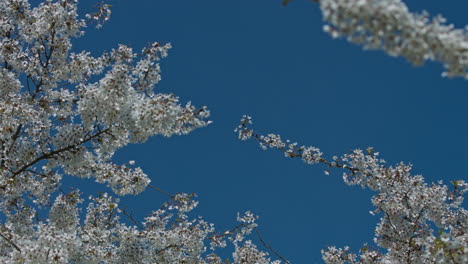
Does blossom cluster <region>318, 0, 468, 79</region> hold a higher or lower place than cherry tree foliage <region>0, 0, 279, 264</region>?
lower

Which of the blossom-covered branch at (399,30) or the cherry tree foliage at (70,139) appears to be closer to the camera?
the blossom-covered branch at (399,30)

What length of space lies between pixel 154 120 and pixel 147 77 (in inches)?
91.4

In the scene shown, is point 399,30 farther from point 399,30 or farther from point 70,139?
point 70,139

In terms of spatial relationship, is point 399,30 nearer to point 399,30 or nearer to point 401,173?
point 399,30

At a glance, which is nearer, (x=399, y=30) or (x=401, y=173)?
(x=399, y=30)

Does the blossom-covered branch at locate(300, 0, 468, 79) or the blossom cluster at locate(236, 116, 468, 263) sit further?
the blossom cluster at locate(236, 116, 468, 263)

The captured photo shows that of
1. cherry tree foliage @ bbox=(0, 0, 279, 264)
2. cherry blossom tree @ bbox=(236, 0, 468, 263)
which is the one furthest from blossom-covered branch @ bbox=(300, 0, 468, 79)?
cherry tree foliage @ bbox=(0, 0, 279, 264)

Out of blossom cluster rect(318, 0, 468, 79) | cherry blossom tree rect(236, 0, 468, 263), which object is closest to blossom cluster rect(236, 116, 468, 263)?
cherry blossom tree rect(236, 0, 468, 263)

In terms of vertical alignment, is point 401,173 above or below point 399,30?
above

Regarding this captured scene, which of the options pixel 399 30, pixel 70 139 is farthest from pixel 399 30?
pixel 70 139

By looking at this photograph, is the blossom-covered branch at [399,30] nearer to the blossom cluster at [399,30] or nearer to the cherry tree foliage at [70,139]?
the blossom cluster at [399,30]

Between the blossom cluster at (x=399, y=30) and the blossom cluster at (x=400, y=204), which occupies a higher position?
the blossom cluster at (x=400, y=204)

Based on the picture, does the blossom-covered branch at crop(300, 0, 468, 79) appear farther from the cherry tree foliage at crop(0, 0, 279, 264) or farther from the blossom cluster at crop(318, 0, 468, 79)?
the cherry tree foliage at crop(0, 0, 279, 264)

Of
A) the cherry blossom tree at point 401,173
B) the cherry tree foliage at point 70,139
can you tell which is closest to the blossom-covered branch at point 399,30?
the cherry blossom tree at point 401,173
